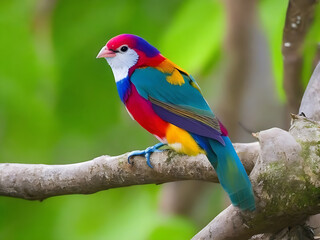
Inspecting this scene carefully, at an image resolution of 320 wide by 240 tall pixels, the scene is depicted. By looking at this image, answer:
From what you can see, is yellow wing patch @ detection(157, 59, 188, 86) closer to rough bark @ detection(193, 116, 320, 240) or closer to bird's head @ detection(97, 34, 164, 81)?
bird's head @ detection(97, 34, 164, 81)

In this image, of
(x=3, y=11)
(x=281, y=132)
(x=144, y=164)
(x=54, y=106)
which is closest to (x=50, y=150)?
(x=54, y=106)

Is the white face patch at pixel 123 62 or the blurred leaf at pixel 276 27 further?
the blurred leaf at pixel 276 27

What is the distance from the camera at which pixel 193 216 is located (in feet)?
10.5

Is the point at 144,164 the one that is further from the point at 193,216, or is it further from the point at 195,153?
the point at 193,216

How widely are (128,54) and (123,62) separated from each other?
0.02 metres

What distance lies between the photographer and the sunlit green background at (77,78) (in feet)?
8.46

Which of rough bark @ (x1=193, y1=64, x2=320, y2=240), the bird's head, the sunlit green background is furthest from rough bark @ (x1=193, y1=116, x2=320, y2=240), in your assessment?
the sunlit green background

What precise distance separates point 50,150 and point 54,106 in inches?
9.6

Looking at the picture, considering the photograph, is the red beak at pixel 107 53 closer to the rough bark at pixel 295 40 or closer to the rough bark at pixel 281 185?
the rough bark at pixel 281 185

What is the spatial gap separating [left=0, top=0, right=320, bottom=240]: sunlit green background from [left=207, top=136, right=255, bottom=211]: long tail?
0.83 meters

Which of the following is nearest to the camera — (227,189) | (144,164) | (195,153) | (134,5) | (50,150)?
(227,189)

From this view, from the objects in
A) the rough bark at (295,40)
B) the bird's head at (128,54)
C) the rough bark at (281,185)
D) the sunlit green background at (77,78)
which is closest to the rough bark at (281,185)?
the rough bark at (281,185)

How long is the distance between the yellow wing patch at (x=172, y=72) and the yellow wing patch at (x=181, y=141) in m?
0.10

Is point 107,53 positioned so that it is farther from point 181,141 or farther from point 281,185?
point 281,185
